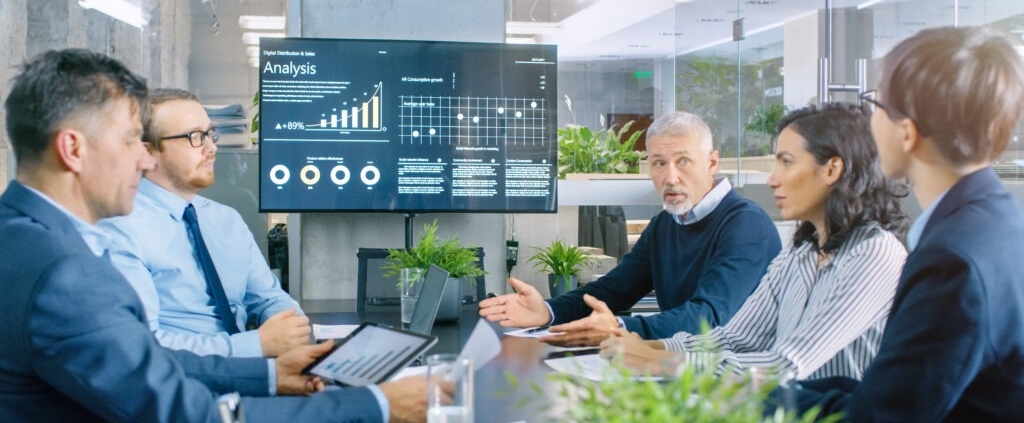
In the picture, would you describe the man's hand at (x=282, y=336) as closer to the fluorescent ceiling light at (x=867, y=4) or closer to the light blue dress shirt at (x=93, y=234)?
the light blue dress shirt at (x=93, y=234)

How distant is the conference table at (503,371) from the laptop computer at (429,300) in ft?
0.26

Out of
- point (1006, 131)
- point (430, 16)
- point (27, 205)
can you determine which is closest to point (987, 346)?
point (1006, 131)

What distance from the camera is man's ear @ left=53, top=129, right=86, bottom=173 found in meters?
1.68

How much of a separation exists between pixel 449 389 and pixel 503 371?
1077mm

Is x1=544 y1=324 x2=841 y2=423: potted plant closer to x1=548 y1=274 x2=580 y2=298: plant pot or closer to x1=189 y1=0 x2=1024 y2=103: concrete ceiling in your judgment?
x1=189 y1=0 x2=1024 y2=103: concrete ceiling

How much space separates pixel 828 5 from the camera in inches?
181

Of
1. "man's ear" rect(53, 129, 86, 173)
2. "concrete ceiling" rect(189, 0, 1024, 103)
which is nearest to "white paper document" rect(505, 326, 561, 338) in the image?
"concrete ceiling" rect(189, 0, 1024, 103)

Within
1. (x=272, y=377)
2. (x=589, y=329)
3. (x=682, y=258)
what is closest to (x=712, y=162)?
(x=682, y=258)

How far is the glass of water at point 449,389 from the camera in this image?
128 cm

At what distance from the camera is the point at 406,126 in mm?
4074

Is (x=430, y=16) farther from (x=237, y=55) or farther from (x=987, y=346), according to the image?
(x=987, y=346)

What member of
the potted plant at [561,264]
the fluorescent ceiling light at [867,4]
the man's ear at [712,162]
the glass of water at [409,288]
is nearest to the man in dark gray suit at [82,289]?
the glass of water at [409,288]

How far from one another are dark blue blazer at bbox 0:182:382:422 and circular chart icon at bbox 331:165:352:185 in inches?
94.9

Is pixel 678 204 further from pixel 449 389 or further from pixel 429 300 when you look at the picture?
pixel 449 389
